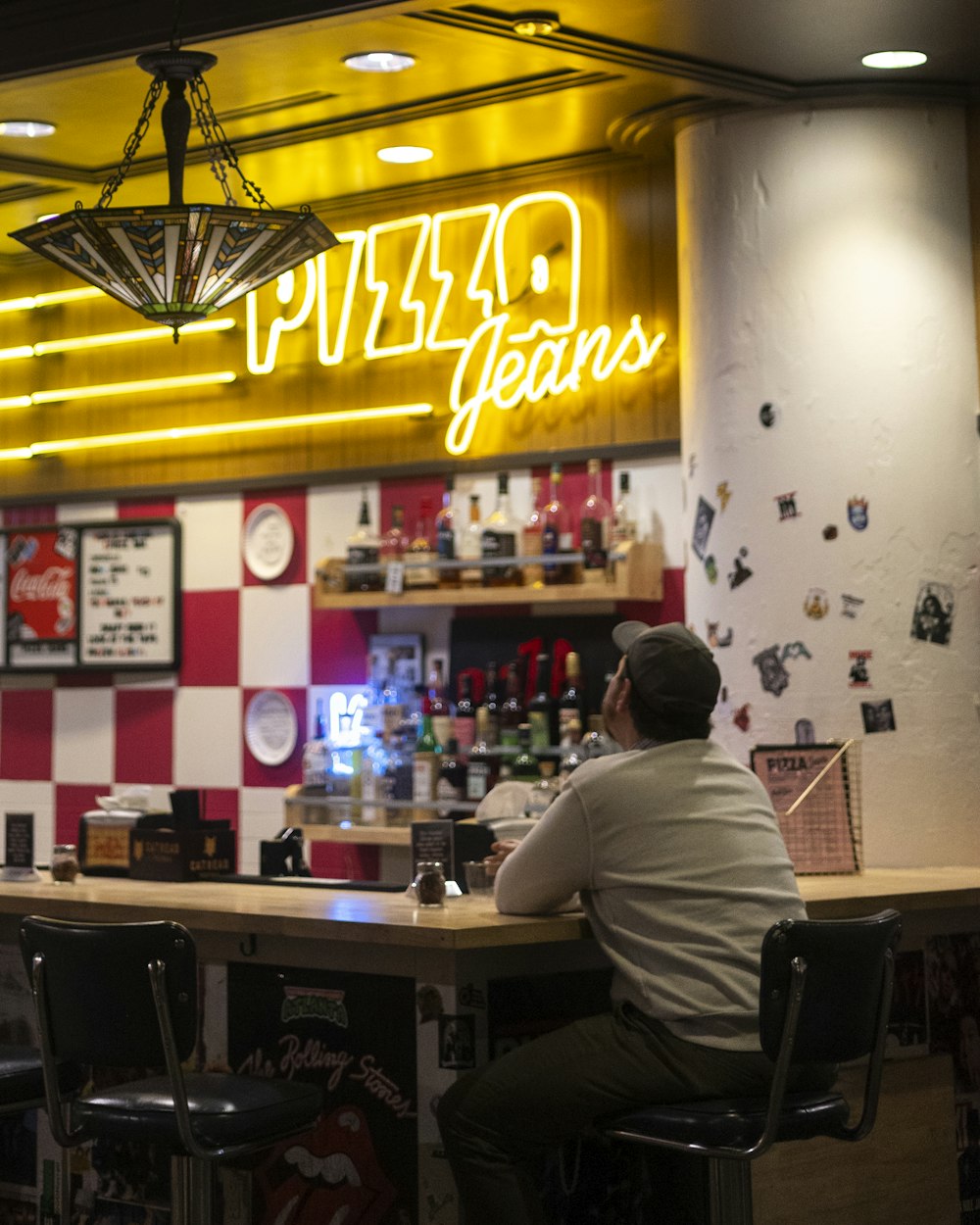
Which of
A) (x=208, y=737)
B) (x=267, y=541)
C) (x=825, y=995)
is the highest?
(x=267, y=541)

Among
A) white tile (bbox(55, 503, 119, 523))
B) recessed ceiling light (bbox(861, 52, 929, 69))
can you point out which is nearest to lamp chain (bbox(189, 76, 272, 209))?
recessed ceiling light (bbox(861, 52, 929, 69))

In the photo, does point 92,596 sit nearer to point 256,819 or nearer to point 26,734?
point 26,734

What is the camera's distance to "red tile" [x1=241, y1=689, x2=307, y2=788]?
5.88 meters

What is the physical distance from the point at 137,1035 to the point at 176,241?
156cm

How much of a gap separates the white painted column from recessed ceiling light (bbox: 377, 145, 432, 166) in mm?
1115

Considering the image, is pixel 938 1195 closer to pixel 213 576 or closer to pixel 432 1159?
pixel 432 1159

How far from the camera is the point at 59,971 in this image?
2.99 metres

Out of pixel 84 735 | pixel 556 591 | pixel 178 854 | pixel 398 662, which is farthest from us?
pixel 84 735

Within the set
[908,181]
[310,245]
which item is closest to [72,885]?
[310,245]

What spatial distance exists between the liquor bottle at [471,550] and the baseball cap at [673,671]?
6.46 feet

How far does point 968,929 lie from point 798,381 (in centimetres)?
148

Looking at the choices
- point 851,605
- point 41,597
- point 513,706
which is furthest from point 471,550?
point 41,597

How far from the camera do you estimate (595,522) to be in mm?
5148

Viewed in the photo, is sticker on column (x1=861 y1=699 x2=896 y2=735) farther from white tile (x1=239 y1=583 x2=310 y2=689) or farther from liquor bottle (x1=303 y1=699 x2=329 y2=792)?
white tile (x1=239 y1=583 x2=310 y2=689)
